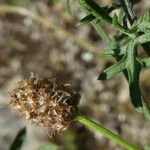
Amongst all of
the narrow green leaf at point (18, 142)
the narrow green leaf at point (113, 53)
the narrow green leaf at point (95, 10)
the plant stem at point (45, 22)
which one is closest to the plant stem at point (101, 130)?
the narrow green leaf at point (113, 53)

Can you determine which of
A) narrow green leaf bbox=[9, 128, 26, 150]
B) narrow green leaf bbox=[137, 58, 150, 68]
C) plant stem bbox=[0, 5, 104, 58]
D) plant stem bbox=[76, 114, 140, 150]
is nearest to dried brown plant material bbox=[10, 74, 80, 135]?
plant stem bbox=[76, 114, 140, 150]

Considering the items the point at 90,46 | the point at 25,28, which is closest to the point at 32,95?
the point at 90,46

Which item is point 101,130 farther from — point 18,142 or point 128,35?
point 18,142

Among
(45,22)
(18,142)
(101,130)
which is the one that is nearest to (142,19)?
(101,130)

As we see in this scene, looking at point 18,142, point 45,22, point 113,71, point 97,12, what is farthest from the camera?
point 45,22

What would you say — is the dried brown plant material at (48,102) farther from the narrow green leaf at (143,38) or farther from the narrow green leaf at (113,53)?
the narrow green leaf at (143,38)

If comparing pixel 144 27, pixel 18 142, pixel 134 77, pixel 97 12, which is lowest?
pixel 18 142

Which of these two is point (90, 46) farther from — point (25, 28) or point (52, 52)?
point (25, 28)

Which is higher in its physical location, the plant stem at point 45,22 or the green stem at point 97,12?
the green stem at point 97,12

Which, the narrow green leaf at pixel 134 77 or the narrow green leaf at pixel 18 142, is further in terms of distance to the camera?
the narrow green leaf at pixel 18 142
